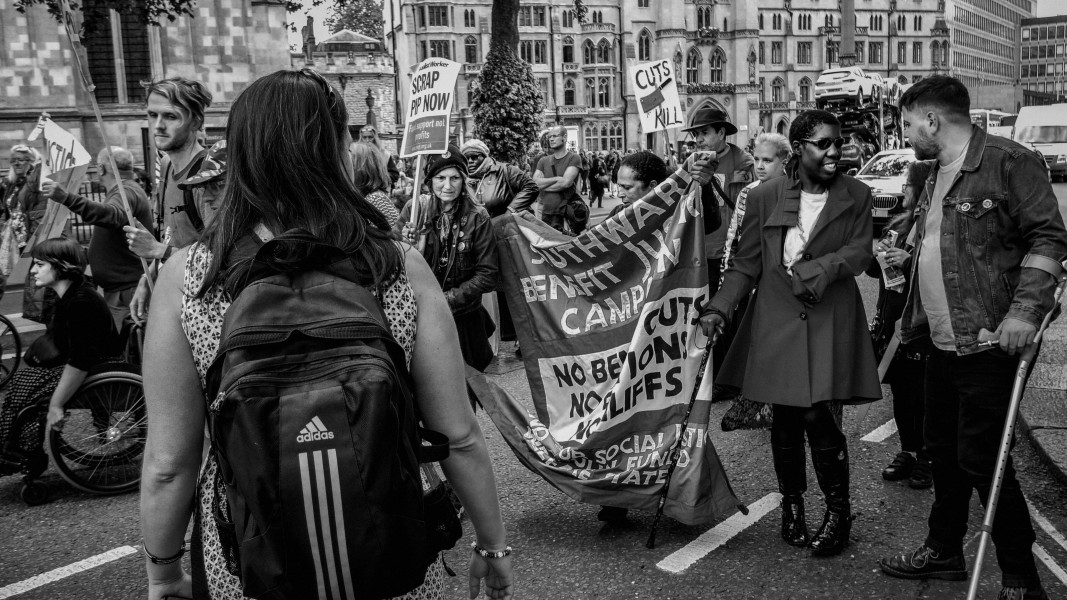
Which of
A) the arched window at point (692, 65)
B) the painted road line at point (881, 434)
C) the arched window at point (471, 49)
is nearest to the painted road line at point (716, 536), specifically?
the painted road line at point (881, 434)

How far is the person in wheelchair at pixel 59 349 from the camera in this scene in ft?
17.6

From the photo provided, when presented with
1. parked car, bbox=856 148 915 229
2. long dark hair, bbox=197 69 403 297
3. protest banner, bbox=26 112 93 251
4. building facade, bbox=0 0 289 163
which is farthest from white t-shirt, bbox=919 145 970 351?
building facade, bbox=0 0 289 163

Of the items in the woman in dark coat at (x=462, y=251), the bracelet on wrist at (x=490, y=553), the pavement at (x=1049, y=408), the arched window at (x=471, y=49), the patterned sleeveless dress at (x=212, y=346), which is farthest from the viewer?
the arched window at (x=471, y=49)

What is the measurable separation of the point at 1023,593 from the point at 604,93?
273 feet

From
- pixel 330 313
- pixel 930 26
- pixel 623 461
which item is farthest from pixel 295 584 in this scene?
pixel 930 26

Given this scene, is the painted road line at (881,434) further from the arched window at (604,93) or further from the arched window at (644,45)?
the arched window at (644,45)

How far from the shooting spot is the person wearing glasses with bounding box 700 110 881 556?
4.24 m

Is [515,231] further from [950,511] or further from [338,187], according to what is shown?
[338,187]

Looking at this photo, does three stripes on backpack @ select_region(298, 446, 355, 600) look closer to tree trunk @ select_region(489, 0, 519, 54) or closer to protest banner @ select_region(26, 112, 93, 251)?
protest banner @ select_region(26, 112, 93, 251)

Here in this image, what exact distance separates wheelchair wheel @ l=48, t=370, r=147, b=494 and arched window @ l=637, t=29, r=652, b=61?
278ft

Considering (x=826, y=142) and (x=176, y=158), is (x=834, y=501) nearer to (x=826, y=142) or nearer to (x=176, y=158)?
(x=826, y=142)

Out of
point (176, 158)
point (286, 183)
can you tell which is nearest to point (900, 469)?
point (176, 158)

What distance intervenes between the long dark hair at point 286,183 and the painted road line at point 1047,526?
3.82 meters

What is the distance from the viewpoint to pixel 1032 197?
349 centimetres
